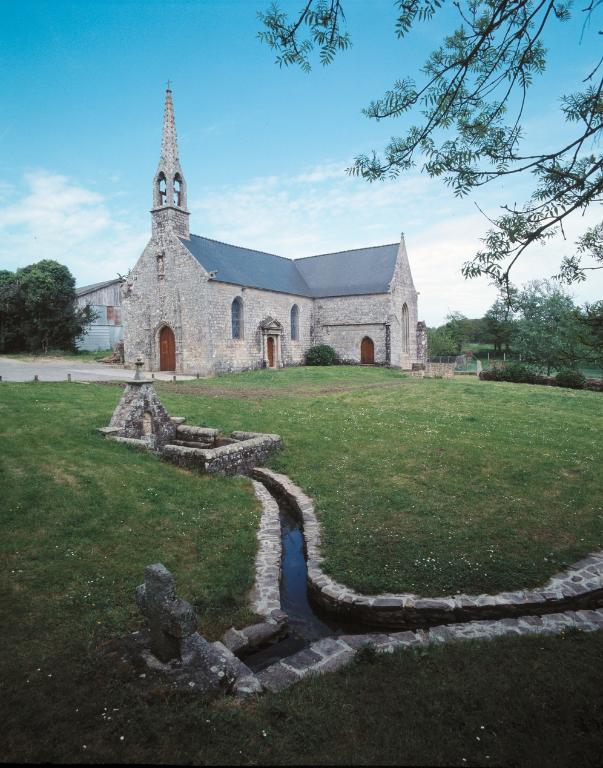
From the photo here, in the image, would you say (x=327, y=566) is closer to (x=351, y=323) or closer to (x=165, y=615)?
(x=165, y=615)

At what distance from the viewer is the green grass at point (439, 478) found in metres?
6.64

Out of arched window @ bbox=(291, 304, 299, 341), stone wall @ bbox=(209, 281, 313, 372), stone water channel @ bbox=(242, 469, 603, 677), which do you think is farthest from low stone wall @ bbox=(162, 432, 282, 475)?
arched window @ bbox=(291, 304, 299, 341)

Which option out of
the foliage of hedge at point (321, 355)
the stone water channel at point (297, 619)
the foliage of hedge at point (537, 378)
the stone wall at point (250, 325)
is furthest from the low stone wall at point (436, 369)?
the stone water channel at point (297, 619)

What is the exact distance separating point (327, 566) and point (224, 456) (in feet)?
14.3

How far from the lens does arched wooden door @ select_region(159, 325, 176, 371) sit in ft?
100

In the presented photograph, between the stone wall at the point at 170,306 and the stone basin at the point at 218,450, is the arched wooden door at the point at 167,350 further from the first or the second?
the stone basin at the point at 218,450

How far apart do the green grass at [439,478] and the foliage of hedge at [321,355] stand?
658 inches

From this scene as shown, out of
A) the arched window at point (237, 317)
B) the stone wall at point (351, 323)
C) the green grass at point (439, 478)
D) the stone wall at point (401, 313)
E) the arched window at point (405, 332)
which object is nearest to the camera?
the green grass at point (439, 478)

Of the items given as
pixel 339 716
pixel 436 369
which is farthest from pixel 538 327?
pixel 339 716

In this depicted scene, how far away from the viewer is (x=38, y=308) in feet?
120

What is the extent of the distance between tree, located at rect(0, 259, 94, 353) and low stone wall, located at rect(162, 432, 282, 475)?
106ft

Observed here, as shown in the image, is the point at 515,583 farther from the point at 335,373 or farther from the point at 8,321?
the point at 8,321

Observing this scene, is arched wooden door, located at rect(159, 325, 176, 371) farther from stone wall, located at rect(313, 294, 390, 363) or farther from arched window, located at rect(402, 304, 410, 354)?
arched window, located at rect(402, 304, 410, 354)

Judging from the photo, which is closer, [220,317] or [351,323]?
[220,317]
